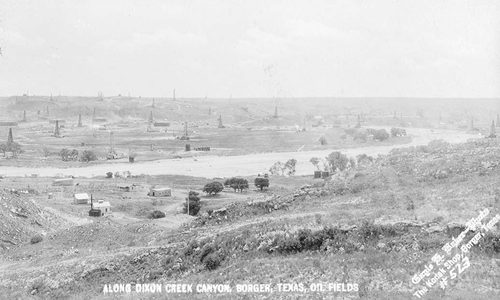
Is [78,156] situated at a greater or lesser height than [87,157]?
lesser

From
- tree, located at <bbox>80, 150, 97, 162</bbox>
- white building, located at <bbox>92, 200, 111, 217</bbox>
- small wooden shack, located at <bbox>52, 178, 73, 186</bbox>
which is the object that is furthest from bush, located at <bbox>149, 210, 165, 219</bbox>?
tree, located at <bbox>80, 150, 97, 162</bbox>

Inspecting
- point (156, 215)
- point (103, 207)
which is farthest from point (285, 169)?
point (156, 215)

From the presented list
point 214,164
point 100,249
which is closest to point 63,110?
point 214,164

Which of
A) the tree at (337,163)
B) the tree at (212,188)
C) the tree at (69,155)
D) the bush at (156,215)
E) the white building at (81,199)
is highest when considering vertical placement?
the tree at (337,163)

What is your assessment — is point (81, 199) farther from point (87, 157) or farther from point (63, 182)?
point (87, 157)

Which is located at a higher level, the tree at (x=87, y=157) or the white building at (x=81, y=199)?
the white building at (x=81, y=199)

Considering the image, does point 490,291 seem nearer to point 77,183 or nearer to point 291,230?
point 291,230

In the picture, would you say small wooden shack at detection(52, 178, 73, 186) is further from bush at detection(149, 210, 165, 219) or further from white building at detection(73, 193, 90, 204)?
bush at detection(149, 210, 165, 219)

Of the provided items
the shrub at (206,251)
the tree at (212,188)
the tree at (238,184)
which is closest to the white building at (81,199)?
the tree at (212,188)

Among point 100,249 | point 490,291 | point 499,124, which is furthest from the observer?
point 499,124

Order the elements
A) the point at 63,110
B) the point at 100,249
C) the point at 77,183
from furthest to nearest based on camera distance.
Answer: the point at 63,110, the point at 77,183, the point at 100,249

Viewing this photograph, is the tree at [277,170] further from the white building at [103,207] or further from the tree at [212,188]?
the white building at [103,207]
